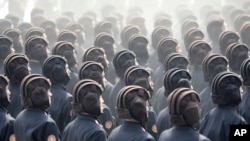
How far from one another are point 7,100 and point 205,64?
15.0ft

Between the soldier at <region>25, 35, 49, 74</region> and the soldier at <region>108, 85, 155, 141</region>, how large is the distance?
6.02 meters

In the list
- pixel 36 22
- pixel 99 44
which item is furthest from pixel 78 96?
pixel 36 22

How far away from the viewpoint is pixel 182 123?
10.8 metres

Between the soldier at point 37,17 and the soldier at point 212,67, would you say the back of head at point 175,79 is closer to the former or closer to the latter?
the soldier at point 212,67

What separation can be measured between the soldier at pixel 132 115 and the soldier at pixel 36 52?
602cm

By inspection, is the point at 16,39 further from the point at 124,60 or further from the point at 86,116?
the point at 86,116

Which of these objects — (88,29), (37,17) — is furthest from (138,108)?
(37,17)

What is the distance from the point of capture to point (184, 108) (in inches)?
433

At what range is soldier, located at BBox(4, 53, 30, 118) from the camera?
14.4 m

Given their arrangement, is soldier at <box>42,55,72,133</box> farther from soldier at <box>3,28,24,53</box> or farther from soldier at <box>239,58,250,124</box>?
soldier at <box>3,28,24,53</box>

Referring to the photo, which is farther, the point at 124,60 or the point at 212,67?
the point at 124,60

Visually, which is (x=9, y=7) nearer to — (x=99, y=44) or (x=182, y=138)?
(x=99, y=44)

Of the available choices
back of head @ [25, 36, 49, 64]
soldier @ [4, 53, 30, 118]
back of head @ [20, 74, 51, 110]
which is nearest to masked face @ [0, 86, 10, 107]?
back of head @ [20, 74, 51, 110]

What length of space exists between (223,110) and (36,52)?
6.64m
